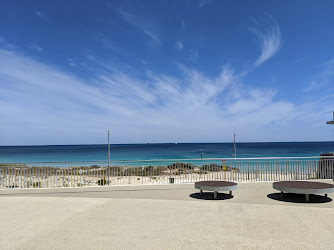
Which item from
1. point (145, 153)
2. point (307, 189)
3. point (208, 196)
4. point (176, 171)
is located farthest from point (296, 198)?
point (145, 153)

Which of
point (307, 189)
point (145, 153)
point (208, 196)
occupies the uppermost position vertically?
point (307, 189)

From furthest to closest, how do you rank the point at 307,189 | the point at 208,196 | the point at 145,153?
the point at 145,153
the point at 208,196
the point at 307,189

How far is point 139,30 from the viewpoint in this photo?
45.2ft

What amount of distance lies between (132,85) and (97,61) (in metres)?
Answer: 4.74

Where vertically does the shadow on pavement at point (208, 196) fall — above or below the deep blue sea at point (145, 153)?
above

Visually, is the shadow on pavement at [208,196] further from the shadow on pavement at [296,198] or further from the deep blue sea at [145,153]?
the deep blue sea at [145,153]

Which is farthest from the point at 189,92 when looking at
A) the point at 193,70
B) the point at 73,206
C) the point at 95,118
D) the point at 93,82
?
the point at 95,118

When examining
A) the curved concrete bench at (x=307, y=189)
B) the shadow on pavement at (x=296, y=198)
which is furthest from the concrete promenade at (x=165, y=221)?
the curved concrete bench at (x=307, y=189)

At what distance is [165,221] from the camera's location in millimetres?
4391

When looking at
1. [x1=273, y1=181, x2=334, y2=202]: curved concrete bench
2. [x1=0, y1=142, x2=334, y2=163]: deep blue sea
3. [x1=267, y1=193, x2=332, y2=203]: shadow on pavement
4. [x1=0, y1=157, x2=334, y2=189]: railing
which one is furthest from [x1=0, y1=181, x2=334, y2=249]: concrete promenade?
[x1=0, y1=142, x2=334, y2=163]: deep blue sea

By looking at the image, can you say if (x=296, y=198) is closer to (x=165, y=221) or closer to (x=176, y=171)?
(x=165, y=221)

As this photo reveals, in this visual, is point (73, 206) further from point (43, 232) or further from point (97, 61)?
point (97, 61)

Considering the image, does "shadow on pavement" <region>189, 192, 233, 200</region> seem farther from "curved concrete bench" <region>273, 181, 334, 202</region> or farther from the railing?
the railing

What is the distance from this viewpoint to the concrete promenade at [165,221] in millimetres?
3361
